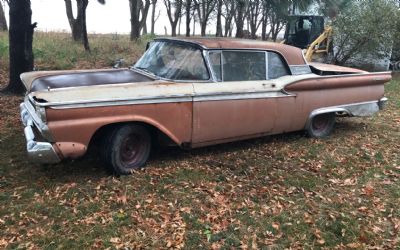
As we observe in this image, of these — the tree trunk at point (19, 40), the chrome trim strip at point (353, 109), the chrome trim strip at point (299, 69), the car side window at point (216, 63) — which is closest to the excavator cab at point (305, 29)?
the chrome trim strip at point (353, 109)

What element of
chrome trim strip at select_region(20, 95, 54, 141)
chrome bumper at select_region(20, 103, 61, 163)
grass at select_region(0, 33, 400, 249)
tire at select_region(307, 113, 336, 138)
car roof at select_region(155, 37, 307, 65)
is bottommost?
grass at select_region(0, 33, 400, 249)

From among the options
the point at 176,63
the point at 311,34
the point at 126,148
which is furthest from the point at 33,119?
the point at 311,34

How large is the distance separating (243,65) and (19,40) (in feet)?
15.2

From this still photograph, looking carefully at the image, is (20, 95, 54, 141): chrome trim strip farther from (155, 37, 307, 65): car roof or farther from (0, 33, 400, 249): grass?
(155, 37, 307, 65): car roof

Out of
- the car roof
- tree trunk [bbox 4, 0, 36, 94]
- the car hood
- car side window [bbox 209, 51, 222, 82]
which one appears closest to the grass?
the car hood

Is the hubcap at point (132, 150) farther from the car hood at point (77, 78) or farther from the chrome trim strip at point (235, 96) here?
the chrome trim strip at point (235, 96)

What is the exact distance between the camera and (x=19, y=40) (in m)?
8.16

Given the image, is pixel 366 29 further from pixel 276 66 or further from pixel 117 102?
pixel 117 102

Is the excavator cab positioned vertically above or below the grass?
above

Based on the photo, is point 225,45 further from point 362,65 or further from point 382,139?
point 362,65

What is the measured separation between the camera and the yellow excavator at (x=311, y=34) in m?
17.1

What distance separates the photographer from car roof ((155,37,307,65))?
5718mm

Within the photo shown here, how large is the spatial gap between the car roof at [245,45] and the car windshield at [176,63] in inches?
5.2

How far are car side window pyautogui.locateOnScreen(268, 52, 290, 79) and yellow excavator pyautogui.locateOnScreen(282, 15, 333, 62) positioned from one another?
1106 centimetres
